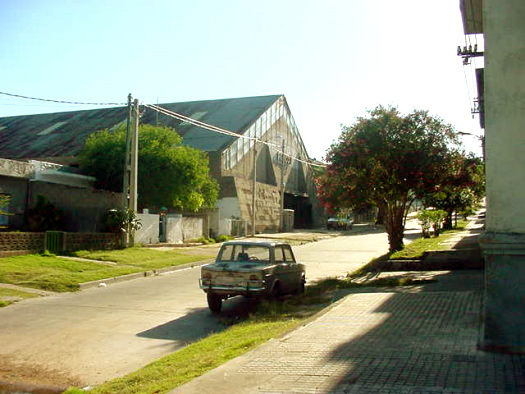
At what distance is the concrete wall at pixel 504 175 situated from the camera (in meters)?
6.08

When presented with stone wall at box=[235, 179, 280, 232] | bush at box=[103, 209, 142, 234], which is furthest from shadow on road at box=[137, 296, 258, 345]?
stone wall at box=[235, 179, 280, 232]

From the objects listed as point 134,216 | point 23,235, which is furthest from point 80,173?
point 23,235

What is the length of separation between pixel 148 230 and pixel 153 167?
3.50 meters

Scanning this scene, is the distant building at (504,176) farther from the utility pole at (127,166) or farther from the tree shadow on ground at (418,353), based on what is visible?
the utility pole at (127,166)

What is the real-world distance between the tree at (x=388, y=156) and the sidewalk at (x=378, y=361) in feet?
32.6

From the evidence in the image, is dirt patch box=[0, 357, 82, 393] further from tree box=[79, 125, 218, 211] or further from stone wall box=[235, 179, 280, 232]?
stone wall box=[235, 179, 280, 232]

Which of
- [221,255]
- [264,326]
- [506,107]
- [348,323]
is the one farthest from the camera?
[221,255]

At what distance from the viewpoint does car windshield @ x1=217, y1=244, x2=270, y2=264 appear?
40.1 feet

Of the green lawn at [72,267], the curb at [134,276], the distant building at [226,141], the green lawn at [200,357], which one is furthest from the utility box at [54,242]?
the distant building at [226,141]

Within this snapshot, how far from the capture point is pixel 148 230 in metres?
28.1

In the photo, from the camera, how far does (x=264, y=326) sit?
8.98m

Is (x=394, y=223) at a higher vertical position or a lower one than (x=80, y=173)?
lower

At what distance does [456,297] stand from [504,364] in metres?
4.48

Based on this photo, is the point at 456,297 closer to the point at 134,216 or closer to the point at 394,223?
the point at 394,223
